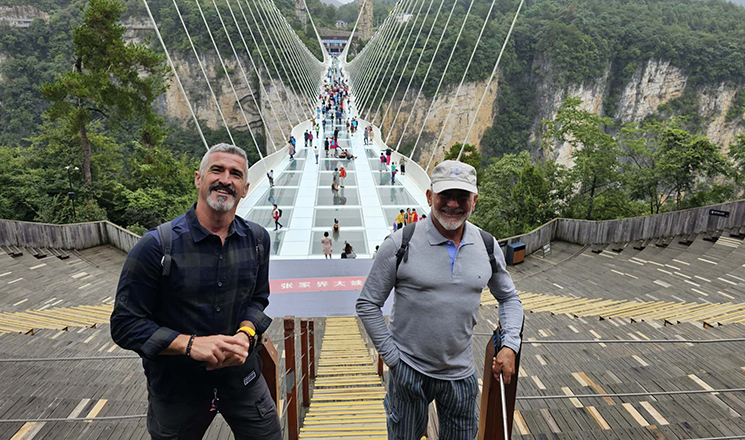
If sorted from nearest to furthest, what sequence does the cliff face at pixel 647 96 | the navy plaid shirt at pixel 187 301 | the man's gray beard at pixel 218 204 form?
the navy plaid shirt at pixel 187 301 < the man's gray beard at pixel 218 204 < the cliff face at pixel 647 96

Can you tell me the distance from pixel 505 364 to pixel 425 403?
17.1 inches

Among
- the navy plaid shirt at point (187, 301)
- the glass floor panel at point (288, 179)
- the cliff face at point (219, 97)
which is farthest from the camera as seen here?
the cliff face at point (219, 97)

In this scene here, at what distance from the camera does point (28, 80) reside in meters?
46.2

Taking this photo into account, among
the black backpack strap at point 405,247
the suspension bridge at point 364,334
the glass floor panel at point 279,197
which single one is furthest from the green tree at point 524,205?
the black backpack strap at point 405,247

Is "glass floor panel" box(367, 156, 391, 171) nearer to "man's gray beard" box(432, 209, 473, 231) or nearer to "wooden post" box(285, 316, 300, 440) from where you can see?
"wooden post" box(285, 316, 300, 440)

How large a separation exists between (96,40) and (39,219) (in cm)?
723

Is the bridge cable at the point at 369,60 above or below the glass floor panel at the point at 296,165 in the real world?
above

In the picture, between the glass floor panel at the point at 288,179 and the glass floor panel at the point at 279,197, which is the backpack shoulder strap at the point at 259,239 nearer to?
the glass floor panel at the point at 279,197

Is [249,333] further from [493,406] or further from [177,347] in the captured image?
[493,406]

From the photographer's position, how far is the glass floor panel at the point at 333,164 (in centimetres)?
1755

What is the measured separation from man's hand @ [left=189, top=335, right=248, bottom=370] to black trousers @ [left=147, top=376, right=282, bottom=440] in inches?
9.5

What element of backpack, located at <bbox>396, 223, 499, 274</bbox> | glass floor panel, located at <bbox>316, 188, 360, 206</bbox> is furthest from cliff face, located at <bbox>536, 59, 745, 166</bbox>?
backpack, located at <bbox>396, 223, 499, 274</bbox>

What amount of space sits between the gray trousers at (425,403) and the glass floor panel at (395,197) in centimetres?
1138

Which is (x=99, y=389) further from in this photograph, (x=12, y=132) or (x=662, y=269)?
(x=12, y=132)
